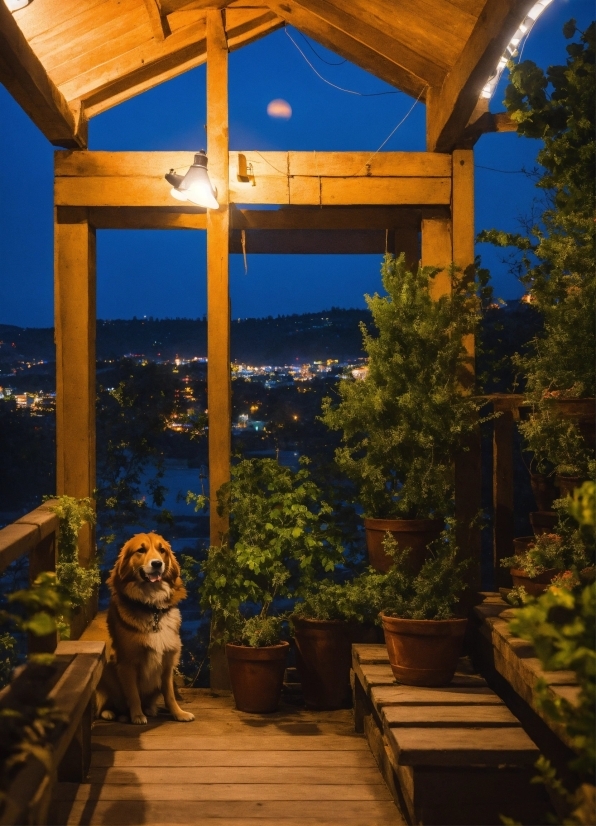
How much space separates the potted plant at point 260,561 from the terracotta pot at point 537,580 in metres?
1.26

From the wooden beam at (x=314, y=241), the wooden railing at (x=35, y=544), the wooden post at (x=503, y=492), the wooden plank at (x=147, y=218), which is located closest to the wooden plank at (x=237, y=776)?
the wooden railing at (x=35, y=544)

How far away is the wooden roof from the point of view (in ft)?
15.0

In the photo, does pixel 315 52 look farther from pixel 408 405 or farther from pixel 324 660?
pixel 324 660

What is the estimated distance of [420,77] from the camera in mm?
5527


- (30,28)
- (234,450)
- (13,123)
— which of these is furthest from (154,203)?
(13,123)

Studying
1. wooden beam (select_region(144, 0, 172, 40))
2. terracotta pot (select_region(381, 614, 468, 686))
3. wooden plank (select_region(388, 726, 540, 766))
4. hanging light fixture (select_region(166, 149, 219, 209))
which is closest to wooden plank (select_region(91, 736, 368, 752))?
terracotta pot (select_region(381, 614, 468, 686))

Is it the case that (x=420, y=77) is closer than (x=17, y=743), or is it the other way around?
(x=17, y=743)

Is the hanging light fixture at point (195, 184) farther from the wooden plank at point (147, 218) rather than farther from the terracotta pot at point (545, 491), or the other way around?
the terracotta pot at point (545, 491)

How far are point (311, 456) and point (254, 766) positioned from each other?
6.02 feet

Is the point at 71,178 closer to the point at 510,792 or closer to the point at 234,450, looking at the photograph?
the point at 234,450

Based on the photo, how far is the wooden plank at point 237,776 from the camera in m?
4.06

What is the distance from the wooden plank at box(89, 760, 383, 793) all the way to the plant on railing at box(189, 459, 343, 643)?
3.19 ft

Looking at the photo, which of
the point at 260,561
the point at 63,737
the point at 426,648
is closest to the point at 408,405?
the point at 260,561

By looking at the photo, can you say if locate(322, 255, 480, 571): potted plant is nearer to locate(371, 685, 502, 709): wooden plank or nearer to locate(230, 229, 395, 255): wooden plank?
locate(371, 685, 502, 709): wooden plank
